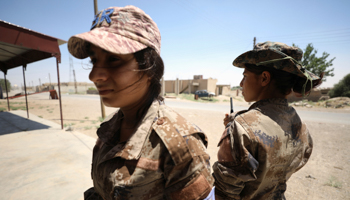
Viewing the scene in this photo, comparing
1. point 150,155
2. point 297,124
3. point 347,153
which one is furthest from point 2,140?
point 347,153

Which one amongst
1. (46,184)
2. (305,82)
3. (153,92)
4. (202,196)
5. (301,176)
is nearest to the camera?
(202,196)

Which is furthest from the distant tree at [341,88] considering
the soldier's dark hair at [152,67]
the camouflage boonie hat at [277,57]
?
the soldier's dark hair at [152,67]

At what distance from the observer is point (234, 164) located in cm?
121

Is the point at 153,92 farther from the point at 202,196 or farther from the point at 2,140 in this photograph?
the point at 2,140

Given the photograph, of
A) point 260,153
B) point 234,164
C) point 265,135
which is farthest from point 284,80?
point 234,164

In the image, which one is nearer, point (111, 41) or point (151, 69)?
point (111, 41)

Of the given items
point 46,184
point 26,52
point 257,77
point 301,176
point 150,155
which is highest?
point 26,52

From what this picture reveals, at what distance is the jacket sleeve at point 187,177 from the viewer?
77cm

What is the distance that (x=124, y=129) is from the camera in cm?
119

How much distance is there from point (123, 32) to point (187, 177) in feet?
2.82

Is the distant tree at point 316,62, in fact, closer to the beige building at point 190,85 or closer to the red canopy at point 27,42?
the beige building at point 190,85

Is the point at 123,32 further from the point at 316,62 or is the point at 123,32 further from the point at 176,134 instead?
the point at 316,62

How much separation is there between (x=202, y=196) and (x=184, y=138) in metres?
0.29

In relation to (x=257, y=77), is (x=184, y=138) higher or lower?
lower
